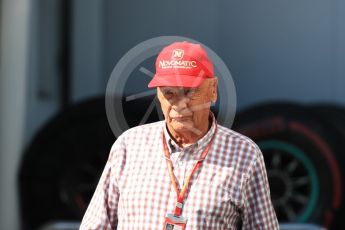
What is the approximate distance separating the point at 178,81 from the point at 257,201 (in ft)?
1.42

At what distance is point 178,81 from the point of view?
2.52 m

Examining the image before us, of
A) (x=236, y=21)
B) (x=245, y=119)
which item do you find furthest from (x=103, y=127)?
(x=236, y=21)

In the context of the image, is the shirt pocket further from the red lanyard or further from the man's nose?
the man's nose

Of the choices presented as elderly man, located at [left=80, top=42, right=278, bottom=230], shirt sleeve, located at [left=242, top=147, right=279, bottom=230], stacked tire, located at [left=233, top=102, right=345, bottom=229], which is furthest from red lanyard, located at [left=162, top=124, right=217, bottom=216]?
stacked tire, located at [left=233, top=102, right=345, bottom=229]

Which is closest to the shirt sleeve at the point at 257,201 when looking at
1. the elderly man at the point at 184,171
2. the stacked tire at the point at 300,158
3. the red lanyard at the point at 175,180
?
the elderly man at the point at 184,171

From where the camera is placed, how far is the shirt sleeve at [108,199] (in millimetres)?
2668

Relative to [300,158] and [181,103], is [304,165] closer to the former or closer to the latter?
[300,158]

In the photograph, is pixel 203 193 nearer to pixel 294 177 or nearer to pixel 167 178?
pixel 167 178

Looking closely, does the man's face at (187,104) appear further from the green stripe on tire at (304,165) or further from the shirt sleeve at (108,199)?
the green stripe on tire at (304,165)

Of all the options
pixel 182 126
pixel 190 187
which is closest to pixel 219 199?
pixel 190 187

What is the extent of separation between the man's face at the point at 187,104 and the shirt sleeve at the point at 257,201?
21 centimetres

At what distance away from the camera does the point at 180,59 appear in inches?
100

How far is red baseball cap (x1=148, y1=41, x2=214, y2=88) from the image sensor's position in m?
2.53

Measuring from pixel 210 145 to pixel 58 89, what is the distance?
17.9ft
